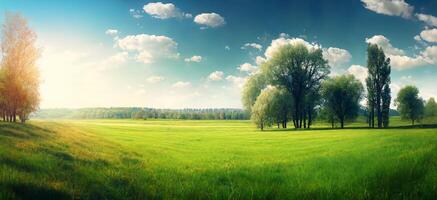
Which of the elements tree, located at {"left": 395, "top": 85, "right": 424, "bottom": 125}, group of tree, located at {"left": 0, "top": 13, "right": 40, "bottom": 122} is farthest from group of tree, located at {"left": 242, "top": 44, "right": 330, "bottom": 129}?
group of tree, located at {"left": 0, "top": 13, "right": 40, "bottom": 122}

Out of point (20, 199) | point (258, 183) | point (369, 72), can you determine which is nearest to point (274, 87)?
point (369, 72)

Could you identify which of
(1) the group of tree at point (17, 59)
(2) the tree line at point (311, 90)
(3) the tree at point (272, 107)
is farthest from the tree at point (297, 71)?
(1) the group of tree at point (17, 59)

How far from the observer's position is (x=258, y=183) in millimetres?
10477

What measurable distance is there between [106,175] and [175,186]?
2.27 metres

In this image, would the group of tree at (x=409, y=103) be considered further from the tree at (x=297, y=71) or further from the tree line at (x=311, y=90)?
the tree at (x=297, y=71)

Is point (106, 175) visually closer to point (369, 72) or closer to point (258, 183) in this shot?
point (258, 183)

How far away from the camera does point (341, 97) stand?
8544 cm

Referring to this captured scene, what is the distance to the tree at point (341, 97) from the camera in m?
84.6

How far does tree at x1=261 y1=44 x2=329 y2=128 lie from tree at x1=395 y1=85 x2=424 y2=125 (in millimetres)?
38483

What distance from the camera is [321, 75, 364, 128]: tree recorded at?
84.6 m

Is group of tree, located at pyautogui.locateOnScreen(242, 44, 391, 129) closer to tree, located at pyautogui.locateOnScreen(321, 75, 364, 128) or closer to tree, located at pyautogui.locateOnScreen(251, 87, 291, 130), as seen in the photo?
tree, located at pyautogui.locateOnScreen(251, 87, 291, 130)

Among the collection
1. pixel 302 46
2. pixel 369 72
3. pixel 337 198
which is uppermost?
pixel 302 46

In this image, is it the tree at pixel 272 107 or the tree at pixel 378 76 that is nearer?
the tree at pixel 378 76

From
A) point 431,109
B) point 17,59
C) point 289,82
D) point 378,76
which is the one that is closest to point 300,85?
point 289,82
